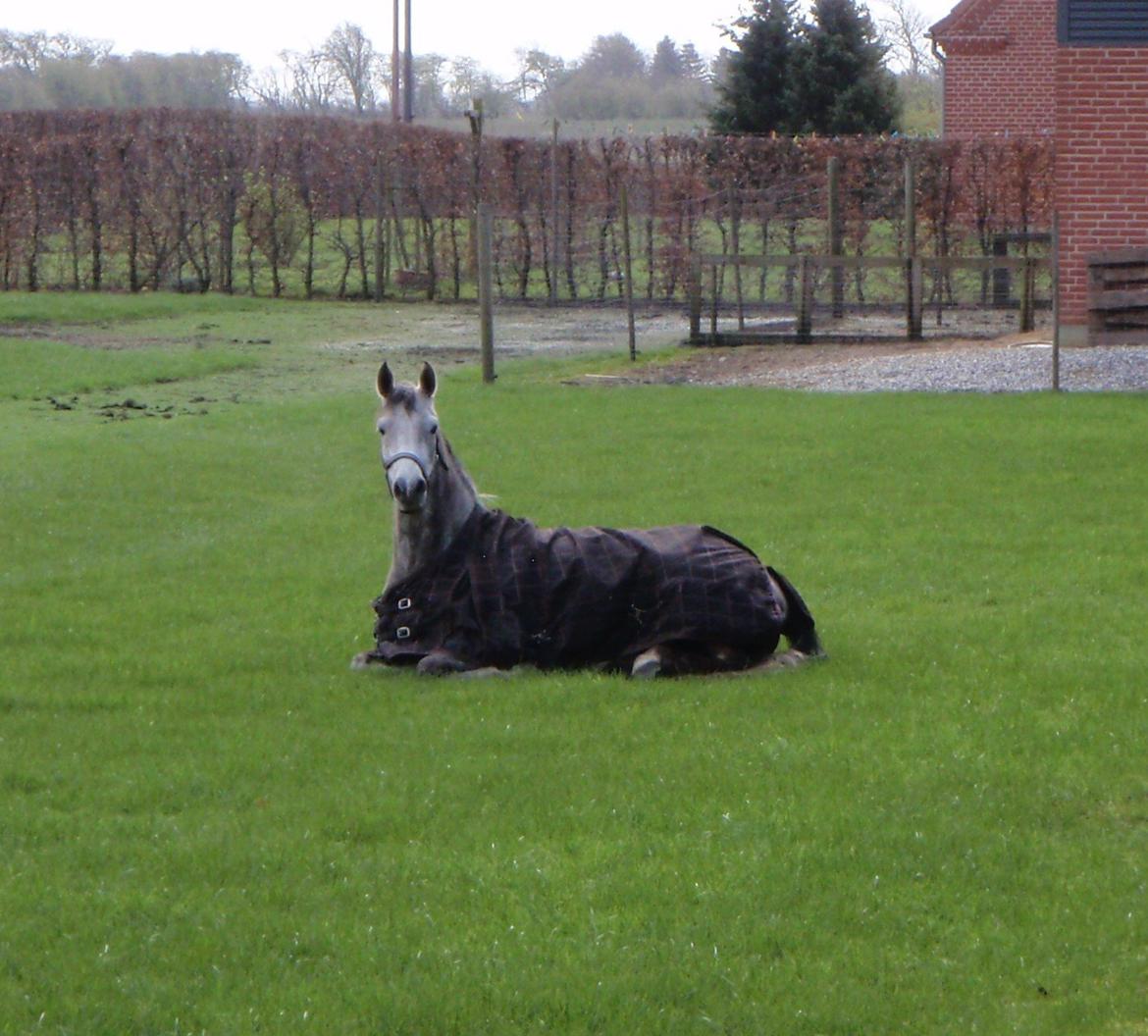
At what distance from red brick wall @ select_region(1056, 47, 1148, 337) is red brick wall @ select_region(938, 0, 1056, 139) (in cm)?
1548

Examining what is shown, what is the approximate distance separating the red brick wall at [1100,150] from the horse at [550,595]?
14.1m

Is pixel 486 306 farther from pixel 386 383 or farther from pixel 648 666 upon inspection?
pixel 648 666

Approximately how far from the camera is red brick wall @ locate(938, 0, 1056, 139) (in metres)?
36.2

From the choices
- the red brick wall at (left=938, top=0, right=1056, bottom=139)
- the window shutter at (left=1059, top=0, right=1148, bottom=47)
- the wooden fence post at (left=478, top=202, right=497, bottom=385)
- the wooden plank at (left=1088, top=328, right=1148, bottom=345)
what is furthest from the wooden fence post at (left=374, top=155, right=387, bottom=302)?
the wooden plank at (left=1088, top=328, right=1148, bottom=345)

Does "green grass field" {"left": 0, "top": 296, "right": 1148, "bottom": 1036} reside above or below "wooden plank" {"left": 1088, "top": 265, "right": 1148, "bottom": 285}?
below

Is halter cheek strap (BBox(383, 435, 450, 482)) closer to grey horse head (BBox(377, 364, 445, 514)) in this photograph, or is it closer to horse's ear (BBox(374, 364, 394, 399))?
grey horse head (BBox(377, 364, 445, 514))

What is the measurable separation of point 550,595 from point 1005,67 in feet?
104

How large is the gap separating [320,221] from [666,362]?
13024 mm

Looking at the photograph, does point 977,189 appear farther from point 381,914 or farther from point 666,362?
point 381,914

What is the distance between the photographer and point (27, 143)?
102 feet

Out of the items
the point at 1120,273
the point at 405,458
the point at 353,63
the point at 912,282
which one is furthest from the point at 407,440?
the point at 353,63

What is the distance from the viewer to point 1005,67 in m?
36.5

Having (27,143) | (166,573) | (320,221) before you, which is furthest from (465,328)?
(166,573)

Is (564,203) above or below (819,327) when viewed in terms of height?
above
